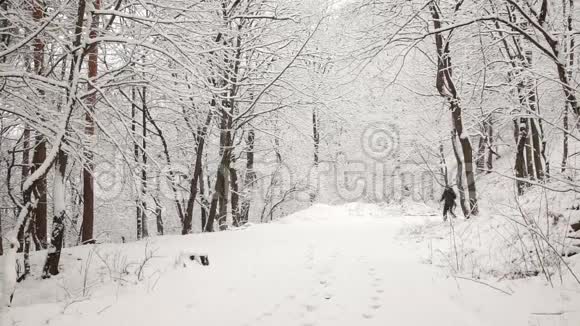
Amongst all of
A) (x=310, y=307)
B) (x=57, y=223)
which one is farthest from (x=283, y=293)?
(x=57, y=223)

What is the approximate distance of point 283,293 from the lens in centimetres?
431

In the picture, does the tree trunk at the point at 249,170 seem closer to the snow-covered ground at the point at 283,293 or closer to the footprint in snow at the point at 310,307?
the snow-covered ground at the point at 283,293

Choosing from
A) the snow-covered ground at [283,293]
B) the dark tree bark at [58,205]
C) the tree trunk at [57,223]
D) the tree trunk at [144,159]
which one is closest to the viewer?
the snow-covered ground at [283,293]

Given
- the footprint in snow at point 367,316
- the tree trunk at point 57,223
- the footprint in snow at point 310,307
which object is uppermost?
the tree trunk at point 57,223

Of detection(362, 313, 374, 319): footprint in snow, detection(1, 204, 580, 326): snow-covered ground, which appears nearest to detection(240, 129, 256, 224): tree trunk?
detection(1, 204, 580, 326): snow-covered ground

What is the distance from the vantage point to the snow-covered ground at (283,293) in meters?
3.44

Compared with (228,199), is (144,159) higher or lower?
higher

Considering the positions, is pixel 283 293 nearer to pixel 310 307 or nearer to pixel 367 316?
pixel 310 307

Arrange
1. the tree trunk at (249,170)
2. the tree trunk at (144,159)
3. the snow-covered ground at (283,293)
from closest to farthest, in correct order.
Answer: the snow-covered ground at (283,293), the tree trunk at (144,159), the tree trunk at (249,170)

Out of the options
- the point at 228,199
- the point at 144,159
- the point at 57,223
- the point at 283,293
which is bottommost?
the point at 283,293

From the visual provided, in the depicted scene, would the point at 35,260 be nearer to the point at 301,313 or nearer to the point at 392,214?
the point at 301,313

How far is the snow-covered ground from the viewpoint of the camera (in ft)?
11.3

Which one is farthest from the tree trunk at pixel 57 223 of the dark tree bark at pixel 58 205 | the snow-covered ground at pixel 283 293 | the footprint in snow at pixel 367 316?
the footprint in snow at pixel 367 316

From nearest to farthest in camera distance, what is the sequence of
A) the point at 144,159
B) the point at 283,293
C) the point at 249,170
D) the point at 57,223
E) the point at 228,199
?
the point at 283,293, the point at 57,223, the point at 228,199, the point at 144,159, the point at 249,170
